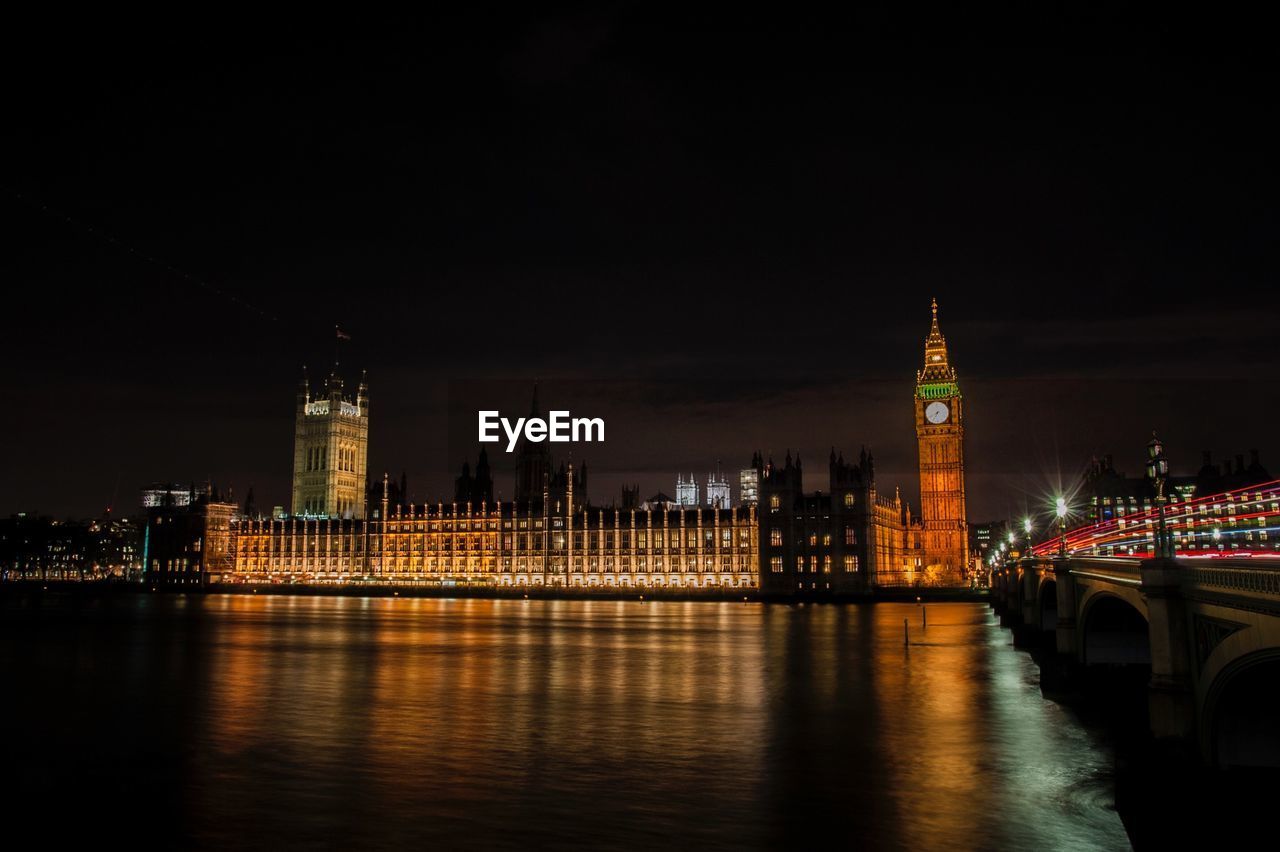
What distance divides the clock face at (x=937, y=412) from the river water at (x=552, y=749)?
128 metres

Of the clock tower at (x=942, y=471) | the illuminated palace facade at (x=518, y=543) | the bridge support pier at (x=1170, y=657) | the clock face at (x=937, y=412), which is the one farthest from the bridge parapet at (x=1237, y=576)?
the clock face at (x=937, y=412)

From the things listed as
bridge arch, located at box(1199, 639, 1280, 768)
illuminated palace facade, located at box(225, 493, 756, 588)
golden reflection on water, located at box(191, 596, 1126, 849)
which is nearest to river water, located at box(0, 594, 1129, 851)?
golden reflection on water, located at box(191, 596, 1126, 849)

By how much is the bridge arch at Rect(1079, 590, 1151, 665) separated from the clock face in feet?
476

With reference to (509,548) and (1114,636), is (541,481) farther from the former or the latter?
(1114,636)

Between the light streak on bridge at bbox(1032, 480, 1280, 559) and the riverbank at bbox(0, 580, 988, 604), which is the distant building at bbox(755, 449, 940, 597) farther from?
the light streak on bridge at bbox(1032, 480, 1280, 559)

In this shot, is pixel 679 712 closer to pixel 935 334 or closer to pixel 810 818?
pixel 810 818

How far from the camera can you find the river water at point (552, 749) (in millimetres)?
22031

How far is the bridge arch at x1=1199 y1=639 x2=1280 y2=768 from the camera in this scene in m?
20.0

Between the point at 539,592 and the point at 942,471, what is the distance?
→ 7562 centimetres

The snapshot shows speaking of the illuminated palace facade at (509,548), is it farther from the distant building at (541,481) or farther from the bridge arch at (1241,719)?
the bridge arch at (1241,719)

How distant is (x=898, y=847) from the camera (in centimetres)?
2067

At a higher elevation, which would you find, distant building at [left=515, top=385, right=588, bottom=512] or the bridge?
distant building at [left=515, top=385, right=588, bottom=512]

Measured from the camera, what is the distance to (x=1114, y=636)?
4391 centimetres

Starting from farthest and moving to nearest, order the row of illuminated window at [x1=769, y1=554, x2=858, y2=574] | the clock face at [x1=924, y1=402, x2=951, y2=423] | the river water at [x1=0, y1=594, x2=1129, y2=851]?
the clock face at [x1=924, y1=402, x2=951, y2=423] < the row of illuminated window at [x1=769, y1=554, x2=858, y2=574] < the river water at [x1=0, y1=594, x2=1129, y2=851]
